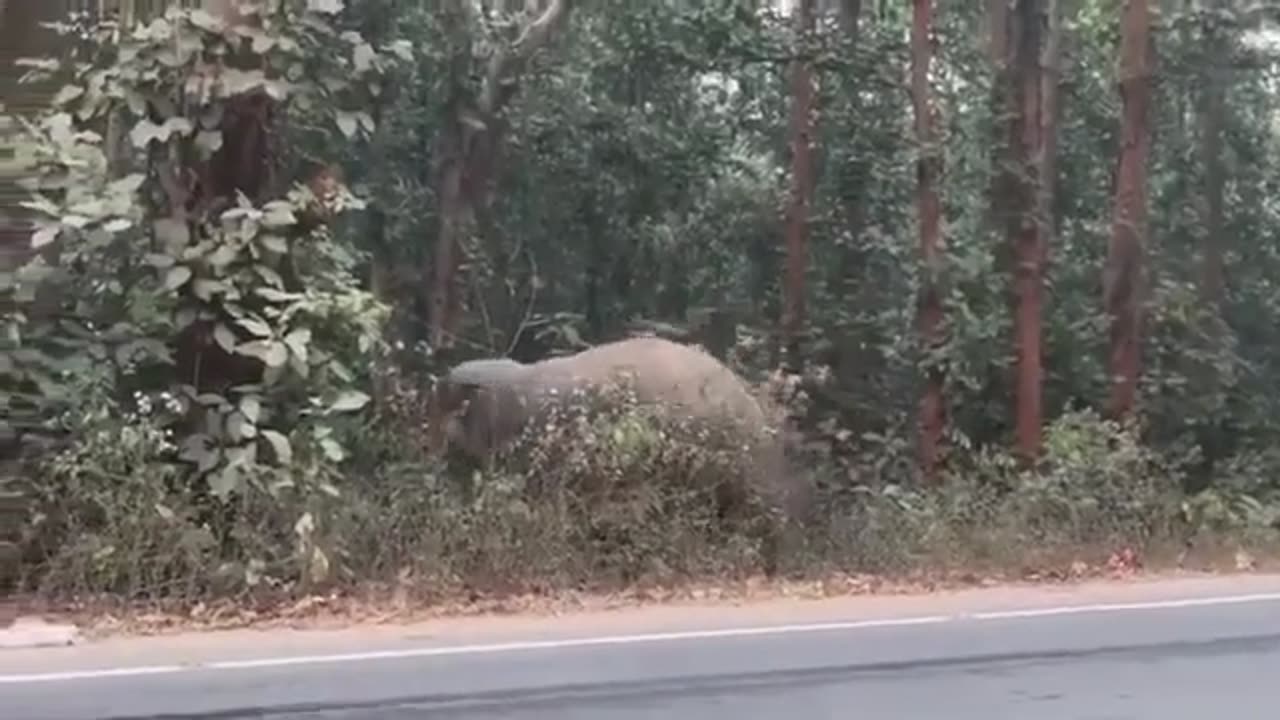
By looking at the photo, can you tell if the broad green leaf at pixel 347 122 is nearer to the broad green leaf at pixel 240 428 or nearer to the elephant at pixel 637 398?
the broad green leaf at pixel 240 428

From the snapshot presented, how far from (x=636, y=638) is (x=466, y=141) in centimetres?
803

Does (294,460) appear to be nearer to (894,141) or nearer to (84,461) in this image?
(84,461)

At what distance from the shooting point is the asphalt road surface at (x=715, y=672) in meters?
8.41

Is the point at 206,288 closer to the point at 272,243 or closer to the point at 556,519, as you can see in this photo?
the point at 272,243

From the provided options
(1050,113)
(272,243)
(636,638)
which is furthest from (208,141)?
(1050,113)

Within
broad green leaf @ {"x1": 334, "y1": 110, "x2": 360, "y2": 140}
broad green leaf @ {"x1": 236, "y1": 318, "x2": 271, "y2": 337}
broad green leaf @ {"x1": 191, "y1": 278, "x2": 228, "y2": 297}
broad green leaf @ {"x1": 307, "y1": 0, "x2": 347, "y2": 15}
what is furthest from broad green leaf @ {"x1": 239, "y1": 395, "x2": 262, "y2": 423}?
broad green leaf @ {"x1": 307, "y1": 0, "x2": 347, "y2": 15}

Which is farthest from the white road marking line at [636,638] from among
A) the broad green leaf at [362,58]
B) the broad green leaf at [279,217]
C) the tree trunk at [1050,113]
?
the tree trunk at [1050,113]

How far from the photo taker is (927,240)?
17.3m

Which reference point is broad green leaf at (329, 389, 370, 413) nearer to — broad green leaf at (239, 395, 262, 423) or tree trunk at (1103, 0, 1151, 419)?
broad green leaf at (239, 395, 262, 423)

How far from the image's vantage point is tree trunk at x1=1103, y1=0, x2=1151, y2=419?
1767 cm

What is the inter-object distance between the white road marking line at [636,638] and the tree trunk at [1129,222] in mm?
4846

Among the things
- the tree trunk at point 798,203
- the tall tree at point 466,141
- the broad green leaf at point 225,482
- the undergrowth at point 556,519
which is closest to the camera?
the undergrowth at point 556,519

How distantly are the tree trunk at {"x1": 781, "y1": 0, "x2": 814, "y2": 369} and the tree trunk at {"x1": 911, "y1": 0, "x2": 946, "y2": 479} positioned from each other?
1.30m

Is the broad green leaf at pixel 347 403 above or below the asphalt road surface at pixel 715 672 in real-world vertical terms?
above
